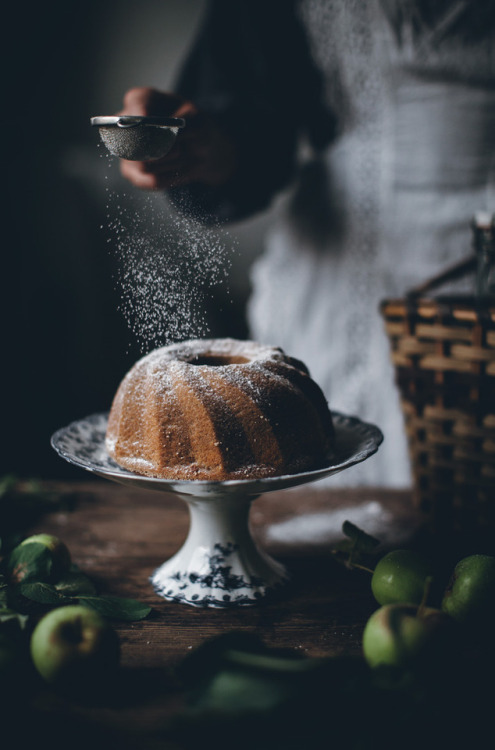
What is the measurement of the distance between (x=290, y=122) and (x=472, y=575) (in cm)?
103

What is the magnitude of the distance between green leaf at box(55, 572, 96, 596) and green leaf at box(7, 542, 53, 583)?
0.07ft

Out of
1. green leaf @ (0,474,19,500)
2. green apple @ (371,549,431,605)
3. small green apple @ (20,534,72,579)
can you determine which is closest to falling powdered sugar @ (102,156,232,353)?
small green apple @ (20,534,72,579)

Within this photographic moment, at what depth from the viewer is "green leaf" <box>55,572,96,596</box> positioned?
85cm

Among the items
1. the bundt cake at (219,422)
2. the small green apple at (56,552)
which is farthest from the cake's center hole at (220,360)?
the small green apple at (56,552)

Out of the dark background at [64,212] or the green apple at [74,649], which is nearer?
the green apple at [74,649]

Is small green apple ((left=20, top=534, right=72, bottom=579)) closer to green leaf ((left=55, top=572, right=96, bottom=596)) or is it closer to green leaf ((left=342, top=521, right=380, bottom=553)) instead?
green leaf ((left=55, top=572, right=96, bottom=596))

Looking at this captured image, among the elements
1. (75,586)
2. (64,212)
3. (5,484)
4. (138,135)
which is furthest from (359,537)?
(64,212)

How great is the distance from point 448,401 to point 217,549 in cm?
42

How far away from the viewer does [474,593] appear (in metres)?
0.75

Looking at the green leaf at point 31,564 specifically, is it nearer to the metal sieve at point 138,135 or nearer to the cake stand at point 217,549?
the cake stand at point 217,549

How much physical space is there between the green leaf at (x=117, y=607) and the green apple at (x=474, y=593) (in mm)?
367

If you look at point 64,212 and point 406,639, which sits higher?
point 64,212

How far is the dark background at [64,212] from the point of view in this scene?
5.98 ft

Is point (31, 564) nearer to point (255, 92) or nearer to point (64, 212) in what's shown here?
point (255, 92)
